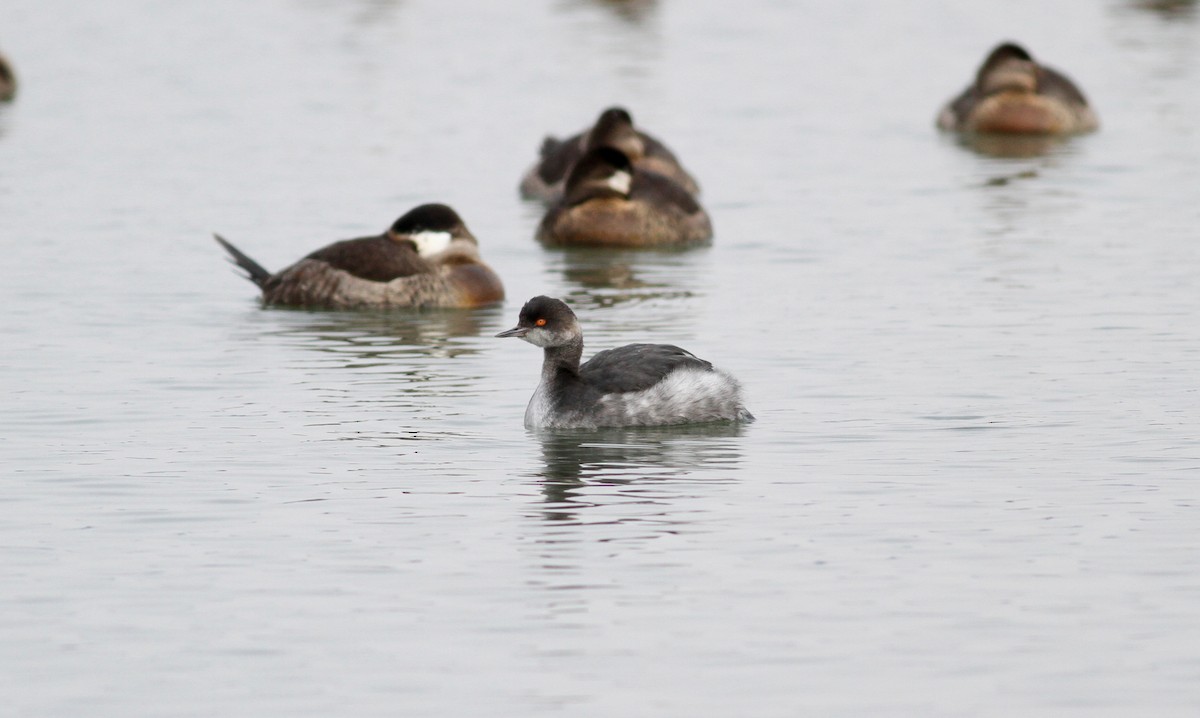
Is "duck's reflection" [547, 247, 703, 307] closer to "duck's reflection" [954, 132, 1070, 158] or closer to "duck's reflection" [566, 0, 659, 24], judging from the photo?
"duck's reflection" [954, 132, 1070, 158]

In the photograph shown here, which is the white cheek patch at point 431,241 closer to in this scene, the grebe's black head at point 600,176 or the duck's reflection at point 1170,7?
the grebe's black head at point 600,176

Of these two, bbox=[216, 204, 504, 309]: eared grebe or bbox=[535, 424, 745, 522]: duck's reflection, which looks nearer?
bbox=[535, 424, 745, 522]: duck's reflection

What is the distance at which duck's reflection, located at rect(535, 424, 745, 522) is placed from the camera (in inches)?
499

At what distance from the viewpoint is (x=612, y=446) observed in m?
14.3

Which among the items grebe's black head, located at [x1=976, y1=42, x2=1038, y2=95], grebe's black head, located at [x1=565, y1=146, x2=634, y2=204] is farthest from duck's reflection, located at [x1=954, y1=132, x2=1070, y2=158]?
grebe's black head, located at [x1=565, y1=146, x2=634, y2=204]

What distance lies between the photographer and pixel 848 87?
38.0m

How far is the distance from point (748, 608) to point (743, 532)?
4.56ft

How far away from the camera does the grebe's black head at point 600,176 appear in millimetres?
24188

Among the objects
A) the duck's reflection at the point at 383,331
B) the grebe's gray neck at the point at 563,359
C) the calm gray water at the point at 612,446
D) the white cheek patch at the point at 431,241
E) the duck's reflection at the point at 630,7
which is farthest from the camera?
the duck's reflection at the point at 630,7

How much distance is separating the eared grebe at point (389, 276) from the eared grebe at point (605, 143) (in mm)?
5941

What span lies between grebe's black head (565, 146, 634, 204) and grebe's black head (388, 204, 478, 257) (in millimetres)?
3617

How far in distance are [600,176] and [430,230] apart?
4063mm


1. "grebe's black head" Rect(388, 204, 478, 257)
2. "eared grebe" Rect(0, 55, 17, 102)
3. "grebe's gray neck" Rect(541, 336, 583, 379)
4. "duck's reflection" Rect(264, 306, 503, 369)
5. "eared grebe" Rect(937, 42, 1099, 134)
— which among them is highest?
"eared grebe" Rect(0, 55, 17, 102)

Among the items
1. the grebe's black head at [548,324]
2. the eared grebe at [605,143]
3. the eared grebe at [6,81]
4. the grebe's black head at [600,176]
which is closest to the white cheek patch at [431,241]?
the grebe's black head at [600,176]
